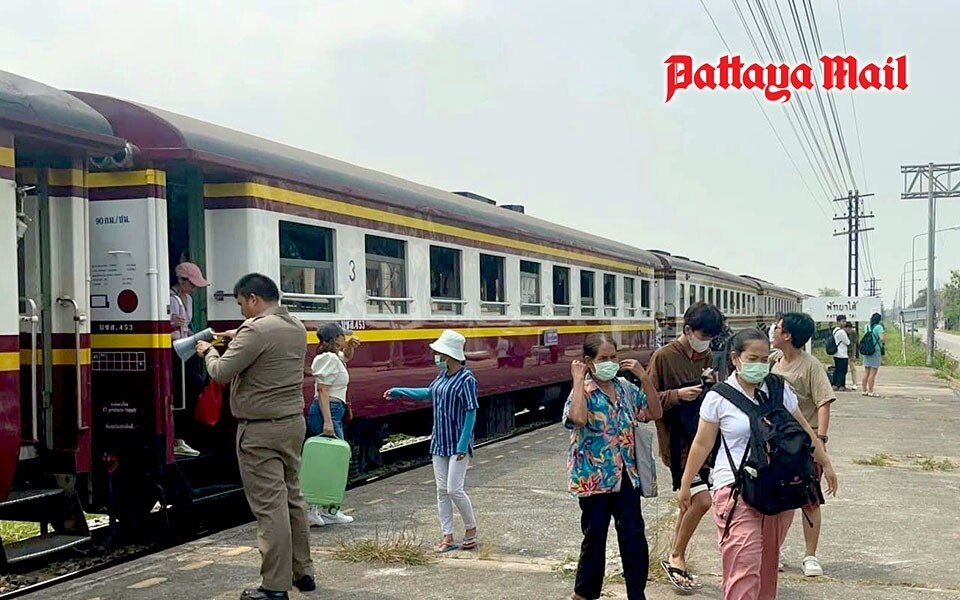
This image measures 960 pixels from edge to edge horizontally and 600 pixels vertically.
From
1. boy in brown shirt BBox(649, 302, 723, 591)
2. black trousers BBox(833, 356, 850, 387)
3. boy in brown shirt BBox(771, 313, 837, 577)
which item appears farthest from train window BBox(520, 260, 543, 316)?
black trousers BBox(833, 356, 850, 387)

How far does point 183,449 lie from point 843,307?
77.4 ft

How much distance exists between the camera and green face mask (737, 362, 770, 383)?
15.6ft

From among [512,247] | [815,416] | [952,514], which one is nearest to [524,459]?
[512,247]

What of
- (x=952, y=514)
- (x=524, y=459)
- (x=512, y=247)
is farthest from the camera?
(x=512, y=247)

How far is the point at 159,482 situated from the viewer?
23.3 feet

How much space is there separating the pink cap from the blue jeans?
1.19 meters

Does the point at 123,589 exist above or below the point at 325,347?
below

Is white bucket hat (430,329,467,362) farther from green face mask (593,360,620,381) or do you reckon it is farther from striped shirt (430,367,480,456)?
green face mask (593,360,620,381)

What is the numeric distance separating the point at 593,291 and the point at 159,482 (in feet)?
34.0

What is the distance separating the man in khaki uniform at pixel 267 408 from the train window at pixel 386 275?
3.87 metres

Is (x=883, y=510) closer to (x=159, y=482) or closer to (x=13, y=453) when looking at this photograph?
(x=159, y=482)

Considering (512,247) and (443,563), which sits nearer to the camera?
(443,563)

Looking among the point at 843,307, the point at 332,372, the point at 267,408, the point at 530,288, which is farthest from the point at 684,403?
the point at 843,307

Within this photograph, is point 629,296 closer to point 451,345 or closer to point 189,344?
point 451,345
